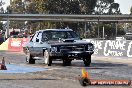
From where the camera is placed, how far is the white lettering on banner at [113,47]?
1014 inches

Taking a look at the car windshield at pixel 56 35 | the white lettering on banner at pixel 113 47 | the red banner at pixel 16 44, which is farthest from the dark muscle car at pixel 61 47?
the red banner at pixel 16 44

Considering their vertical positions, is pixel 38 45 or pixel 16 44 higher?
pixel 38 45

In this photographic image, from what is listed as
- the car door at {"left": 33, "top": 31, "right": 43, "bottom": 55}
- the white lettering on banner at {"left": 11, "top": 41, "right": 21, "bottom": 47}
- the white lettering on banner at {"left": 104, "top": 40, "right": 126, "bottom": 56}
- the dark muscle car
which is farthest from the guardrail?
the white lettering on banner at {"left": 11, "top": 41, "right": 21, "bottom": 47}

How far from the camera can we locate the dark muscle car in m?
18.6

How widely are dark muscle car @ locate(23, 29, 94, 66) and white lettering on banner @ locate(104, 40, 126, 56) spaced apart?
257 inches

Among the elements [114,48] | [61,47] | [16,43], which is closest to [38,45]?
[61,47]

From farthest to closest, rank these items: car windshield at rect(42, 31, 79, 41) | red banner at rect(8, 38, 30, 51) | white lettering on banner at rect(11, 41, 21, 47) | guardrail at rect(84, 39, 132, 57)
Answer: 1. white lettering on banner at rect(11, 41, 21, 47)
2. red banner at rect(8, 38, 30, 51)
3. guardrail at rect(84, 39, 132, 57)
4. car windshield at rect(42, 31, 79, 41)

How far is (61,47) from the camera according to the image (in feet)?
61.0

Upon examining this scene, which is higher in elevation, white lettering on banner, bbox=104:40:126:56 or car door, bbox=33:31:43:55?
car door, bbox=33:31:43:55

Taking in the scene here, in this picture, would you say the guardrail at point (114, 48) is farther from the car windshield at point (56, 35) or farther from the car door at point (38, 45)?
→ the car door at point (38, 45)

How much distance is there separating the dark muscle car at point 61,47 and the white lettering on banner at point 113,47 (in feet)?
21.4

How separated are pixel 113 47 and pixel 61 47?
856 cm

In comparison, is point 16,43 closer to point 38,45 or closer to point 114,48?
point 114,48

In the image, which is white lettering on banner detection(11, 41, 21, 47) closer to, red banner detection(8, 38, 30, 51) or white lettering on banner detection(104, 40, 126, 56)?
red banner detection(8, 38, 30, 51)
